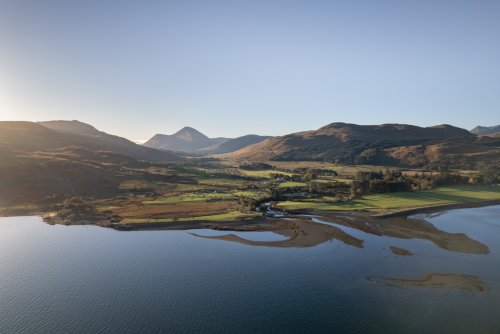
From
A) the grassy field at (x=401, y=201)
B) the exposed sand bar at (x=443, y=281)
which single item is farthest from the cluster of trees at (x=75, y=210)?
the exposed sand bar at (x=443, y=281)

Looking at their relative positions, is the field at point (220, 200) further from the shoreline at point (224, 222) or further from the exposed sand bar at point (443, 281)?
the exposed sand bar at point (443, 281)

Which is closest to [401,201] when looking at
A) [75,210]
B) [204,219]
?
[204,219]

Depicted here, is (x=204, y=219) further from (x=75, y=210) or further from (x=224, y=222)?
(x=75, y=210)

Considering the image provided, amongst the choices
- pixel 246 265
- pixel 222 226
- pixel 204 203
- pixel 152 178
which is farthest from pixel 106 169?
pixel 246 265

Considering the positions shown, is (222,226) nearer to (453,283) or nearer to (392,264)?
(392,264)

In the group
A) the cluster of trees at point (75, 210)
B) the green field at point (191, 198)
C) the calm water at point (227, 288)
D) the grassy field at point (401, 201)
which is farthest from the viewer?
the green field at point (191, 198)
